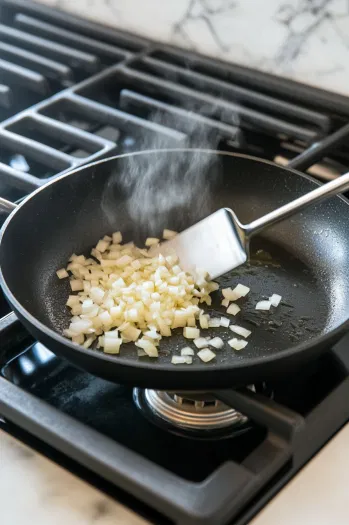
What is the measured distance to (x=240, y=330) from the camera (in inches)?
28.6

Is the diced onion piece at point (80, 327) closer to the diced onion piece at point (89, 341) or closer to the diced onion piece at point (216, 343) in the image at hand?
the diced onion piece at point (89, 341)

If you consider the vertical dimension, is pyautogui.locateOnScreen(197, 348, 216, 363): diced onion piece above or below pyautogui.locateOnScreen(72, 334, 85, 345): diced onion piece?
above

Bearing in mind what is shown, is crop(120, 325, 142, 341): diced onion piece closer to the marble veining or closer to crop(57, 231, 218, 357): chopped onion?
crop(57, 231, 218, 357): chopped onion

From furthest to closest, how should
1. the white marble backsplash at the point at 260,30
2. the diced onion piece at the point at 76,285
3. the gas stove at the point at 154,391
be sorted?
1. the white marble backsplash at the point at 260,30
2. the diced onion piece at the point at 76,285
3. the gas stove at the point at 154,391

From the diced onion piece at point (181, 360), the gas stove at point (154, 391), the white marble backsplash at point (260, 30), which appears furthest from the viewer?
the white marble backsplash at point (260, 30)

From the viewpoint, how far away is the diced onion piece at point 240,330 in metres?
0.72

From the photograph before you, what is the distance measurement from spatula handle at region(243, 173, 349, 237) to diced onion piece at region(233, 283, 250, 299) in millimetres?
65

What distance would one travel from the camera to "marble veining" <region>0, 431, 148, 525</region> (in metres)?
0.58

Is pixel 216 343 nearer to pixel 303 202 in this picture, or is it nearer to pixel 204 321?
pixel 204 321

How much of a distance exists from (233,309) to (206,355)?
0.09 meters

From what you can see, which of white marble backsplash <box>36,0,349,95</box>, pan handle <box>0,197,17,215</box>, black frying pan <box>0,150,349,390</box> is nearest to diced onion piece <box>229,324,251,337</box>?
black frying pan <box>0,150,349,390</box>

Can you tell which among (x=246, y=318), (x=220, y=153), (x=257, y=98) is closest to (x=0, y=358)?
(x=246, y=318)

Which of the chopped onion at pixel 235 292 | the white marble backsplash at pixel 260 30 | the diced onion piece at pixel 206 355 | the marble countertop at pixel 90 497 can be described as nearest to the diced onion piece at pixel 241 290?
the chopped onion at pixel 235 292

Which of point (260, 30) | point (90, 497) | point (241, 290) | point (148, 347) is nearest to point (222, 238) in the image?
point (241, 290)
